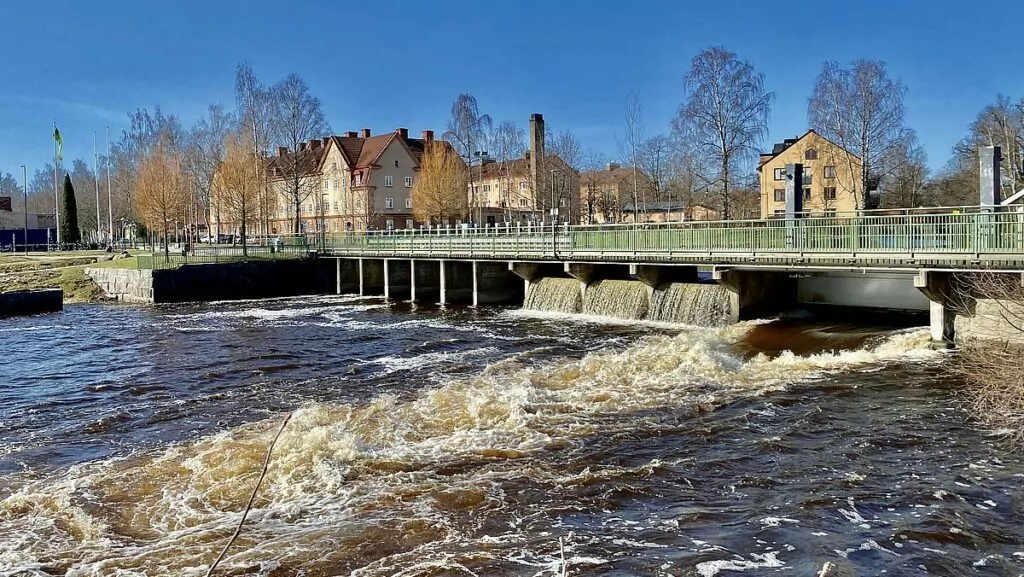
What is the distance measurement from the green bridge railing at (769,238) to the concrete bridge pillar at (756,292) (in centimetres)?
115

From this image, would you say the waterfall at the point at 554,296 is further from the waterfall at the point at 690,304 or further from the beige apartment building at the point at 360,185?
the beige apartment building at the point at 360,185

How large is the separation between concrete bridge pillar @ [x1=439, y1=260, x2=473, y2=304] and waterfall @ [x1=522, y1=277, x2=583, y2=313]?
16.3ft

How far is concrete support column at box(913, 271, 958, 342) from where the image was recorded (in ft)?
60.8

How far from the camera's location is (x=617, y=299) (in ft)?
94.6

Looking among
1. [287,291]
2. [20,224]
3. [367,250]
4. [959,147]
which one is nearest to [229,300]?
[287,291]

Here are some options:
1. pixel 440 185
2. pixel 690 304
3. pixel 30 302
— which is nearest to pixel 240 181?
pixel 440 185

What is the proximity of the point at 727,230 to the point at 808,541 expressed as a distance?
672 inches

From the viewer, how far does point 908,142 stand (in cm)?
4853

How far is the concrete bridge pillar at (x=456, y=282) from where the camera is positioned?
3712 centimetres

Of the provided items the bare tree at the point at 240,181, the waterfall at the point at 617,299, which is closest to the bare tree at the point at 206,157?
the bare tree at the point at 240,181

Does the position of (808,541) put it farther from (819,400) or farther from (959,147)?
(959,147)

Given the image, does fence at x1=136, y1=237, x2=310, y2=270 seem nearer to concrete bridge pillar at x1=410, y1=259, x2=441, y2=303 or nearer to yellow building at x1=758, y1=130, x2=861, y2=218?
concrete bridge pillar at x1=410, y1=259, x2=441, y2=303

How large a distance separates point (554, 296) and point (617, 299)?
368 centimetres

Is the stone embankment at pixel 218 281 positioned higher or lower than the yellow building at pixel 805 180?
lower
